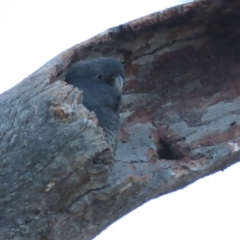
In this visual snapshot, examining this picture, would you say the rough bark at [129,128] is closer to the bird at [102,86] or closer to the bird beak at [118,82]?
the bird at [102,86]

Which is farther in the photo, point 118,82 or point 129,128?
point 129,128

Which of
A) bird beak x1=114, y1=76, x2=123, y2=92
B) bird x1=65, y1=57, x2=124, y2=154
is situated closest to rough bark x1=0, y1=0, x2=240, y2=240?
bird x1=65, y1=57, x2=124, y2=154

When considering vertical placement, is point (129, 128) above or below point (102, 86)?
below

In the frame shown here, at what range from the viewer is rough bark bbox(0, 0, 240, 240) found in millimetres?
3412

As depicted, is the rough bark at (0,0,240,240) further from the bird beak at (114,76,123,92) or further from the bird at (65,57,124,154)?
the bird beak at (114,76,123,92)

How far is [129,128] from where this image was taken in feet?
14.6

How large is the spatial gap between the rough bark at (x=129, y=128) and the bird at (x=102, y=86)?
7 centimetres

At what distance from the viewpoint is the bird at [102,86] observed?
3.97m

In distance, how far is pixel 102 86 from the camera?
4.16 meters

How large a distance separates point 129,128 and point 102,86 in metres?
0.40

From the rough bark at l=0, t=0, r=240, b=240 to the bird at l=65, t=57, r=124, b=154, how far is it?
0.07 m

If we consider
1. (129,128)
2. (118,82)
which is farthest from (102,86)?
(129,128)

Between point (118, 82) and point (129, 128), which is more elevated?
point (118, 82)

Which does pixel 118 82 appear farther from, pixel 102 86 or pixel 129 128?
pixel 129 128
